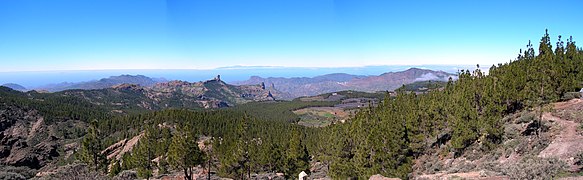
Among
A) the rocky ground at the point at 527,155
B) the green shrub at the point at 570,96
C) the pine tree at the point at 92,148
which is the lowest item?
the pine tree at the point at 92,148

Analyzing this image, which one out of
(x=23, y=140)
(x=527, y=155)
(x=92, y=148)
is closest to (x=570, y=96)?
(x=527, y=155)

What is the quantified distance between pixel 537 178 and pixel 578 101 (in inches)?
1514

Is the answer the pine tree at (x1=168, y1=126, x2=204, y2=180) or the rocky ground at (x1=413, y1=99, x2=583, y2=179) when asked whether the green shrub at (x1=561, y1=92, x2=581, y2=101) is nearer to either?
the rocky ground at (x1=413, y1=99, x2=583, y2=179)

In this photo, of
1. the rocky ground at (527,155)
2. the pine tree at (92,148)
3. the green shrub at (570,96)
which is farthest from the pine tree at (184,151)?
the green shrub at (570,96)

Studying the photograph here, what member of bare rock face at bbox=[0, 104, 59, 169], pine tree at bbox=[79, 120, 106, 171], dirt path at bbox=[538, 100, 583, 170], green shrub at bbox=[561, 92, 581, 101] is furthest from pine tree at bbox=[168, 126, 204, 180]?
bare rock face at bbox=[0, 104, 59, 169]

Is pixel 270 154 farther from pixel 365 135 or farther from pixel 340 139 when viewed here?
pixel 365 135

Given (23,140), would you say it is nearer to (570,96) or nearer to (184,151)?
(184,151)

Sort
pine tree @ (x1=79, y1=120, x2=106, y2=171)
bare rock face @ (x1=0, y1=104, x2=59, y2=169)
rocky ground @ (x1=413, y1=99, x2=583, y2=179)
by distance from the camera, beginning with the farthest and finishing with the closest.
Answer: bare rock face @ (x1=0, y1=104, x2=59, y2=169) < pine tree @ (x1=79, y1=120, x2=106, y2=171) < rocky ground @ (x1=413, y1=99, x2=583, y2=179)

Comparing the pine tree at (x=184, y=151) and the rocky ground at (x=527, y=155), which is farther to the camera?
the pine tree at (x=184, y=151)

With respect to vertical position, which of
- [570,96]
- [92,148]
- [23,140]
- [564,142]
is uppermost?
[570,96]

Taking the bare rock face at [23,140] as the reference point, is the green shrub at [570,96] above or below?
above

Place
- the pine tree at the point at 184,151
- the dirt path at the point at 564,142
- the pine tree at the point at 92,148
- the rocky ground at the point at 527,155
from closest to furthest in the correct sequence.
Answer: the rocky ground at the point at 527,155 < the dirt path at the point at 564,142 < the pine tree at the point at 184,151 < the pine tree at the point at 92,148

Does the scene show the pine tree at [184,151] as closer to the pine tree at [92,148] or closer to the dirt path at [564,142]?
the pine tree at [92,148]

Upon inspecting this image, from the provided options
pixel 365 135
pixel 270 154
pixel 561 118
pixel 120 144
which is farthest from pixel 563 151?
pixel 120 144
